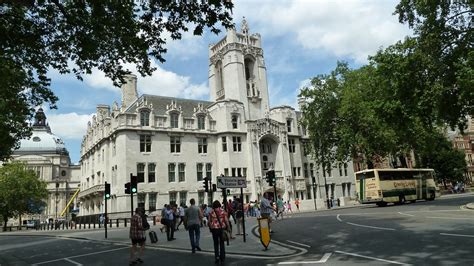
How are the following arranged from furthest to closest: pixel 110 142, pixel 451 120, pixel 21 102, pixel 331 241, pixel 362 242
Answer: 1. pixel 110 142
2. pixel 451 120
3. pixel 21 102
4. pixel 331 241
5. pixel 362 242

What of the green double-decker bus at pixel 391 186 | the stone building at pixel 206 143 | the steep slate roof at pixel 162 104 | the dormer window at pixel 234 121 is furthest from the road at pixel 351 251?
the dormer window at pixel 234 121

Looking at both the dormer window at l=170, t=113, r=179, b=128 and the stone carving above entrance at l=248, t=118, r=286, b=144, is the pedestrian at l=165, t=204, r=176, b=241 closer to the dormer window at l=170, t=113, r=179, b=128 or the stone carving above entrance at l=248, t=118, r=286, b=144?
the dormer window at l=170, t=113, r=179, b=128

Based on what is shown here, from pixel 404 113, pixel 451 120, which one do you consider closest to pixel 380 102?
pixel 404 113

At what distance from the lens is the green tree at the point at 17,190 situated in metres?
60.0

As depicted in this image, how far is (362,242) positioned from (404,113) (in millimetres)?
16614

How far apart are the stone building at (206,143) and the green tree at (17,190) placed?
10.5 m

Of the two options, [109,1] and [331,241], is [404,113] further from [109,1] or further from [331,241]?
[109,1]

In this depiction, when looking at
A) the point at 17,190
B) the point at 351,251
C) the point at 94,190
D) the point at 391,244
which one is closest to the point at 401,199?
the point at 391,244

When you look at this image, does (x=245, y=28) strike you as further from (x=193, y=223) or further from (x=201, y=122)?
(x=193, y=223)

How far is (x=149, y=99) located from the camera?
49625mm

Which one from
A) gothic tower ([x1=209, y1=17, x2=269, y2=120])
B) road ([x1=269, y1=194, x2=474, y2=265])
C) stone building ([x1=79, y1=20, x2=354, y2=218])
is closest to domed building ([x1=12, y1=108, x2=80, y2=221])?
stone building ([x1=79, y1=20, x2=354, y2=218])

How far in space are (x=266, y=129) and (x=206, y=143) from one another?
881 centimetres

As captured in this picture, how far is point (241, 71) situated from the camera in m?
55.4

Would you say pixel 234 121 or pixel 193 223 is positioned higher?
pixel 234 121
